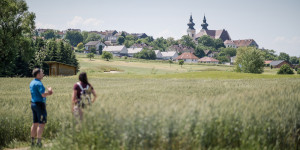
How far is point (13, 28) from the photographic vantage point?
1335 inches

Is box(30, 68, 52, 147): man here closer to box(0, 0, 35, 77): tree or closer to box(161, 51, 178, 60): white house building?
box(0, 0, 35, 77): tree

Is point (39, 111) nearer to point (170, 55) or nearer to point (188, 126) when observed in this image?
point (188, 126)

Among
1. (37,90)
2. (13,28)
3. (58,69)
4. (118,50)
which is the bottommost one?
(58,69)

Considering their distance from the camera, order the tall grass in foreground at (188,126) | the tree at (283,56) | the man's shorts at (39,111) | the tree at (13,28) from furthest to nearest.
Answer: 1. the tree at (283,56)
2. the tree at (13,28)
3. the man's shorts at (39,111)
4. the tall grass in foreground at (188,126)

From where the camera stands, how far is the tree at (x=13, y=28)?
32.1 metres

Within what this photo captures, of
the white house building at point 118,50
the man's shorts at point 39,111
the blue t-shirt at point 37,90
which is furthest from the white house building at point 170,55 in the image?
the blue t-shirt at point 37,90

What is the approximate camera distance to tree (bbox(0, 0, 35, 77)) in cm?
3207

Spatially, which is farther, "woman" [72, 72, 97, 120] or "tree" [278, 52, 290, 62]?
"tree" [278, 52, 290, 62]

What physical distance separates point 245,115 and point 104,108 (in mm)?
3814

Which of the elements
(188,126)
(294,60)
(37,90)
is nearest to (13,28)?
(37,90)

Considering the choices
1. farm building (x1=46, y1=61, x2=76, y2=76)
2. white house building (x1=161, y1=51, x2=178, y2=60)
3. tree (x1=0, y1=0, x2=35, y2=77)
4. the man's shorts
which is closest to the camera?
the man's shorts

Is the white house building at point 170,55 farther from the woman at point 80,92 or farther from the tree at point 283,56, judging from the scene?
the woman at point 80,92

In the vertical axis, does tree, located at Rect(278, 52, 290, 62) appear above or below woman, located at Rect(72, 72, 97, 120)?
above

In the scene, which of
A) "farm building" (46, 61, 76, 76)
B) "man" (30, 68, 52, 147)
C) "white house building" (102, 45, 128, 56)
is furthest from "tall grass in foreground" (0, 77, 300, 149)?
"white house building" (102, 45, 128, 56)
